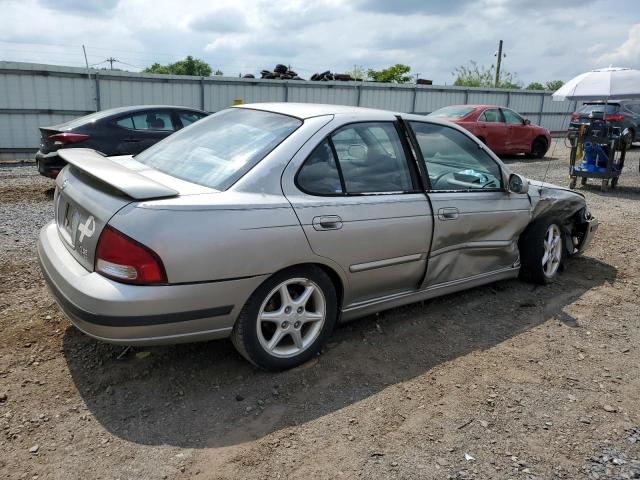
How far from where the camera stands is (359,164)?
11.7ft

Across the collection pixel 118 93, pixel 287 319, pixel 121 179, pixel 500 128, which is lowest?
pixel 287 319

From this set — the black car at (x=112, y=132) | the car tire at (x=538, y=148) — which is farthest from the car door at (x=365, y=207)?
the car tire at (x=538, y=148)

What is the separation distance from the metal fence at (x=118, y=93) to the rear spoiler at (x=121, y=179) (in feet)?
36.3

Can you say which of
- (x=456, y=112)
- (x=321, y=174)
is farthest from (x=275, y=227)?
(x=456, y=112)

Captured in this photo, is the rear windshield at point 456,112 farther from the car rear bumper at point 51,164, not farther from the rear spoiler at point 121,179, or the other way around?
the rear spoiler at point 121,179

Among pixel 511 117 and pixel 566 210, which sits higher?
pixel 511 117

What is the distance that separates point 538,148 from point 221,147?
14933mm

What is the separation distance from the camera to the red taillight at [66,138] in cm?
818

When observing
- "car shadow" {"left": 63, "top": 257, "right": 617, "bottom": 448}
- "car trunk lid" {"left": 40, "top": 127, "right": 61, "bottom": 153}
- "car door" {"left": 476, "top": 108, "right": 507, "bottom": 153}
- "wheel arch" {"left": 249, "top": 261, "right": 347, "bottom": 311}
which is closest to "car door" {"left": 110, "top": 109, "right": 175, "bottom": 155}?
"car trunk lid" {"left": 40, "top": 127, "right": 61, "bottom": 153}

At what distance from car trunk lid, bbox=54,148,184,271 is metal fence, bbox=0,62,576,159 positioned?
1112 cm

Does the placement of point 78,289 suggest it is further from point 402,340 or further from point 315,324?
point 402,340

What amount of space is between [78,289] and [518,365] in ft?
8.93

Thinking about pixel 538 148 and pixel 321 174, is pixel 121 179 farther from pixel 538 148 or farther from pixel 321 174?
pixel 538 148

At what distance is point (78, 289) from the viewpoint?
110 inches
